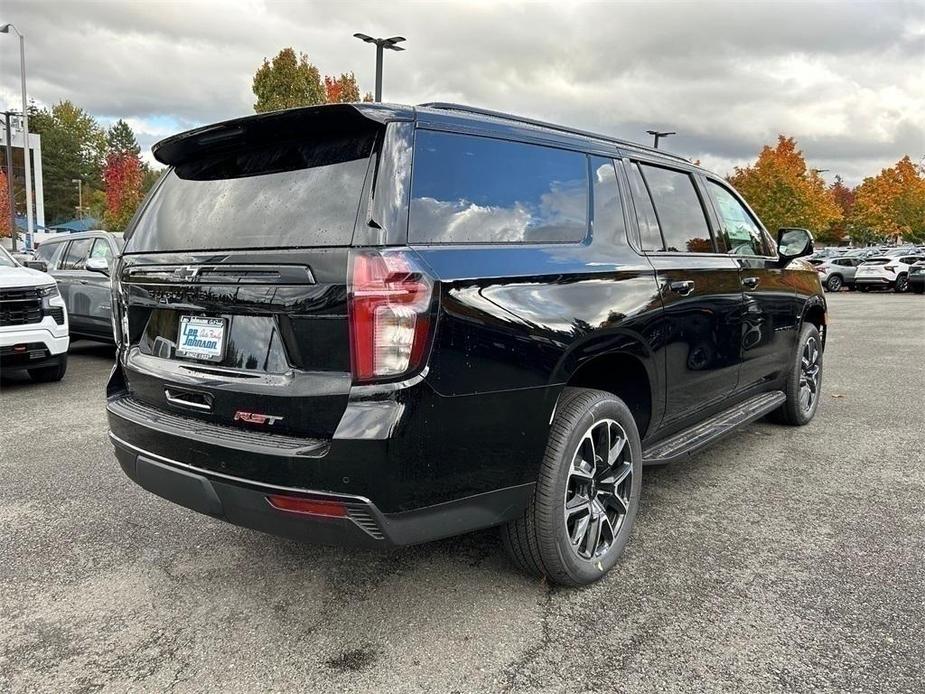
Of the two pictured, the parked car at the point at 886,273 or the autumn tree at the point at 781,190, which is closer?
the parked car at the point at 886,273

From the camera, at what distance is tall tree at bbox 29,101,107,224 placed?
7612cm

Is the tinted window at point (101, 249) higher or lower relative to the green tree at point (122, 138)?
lower

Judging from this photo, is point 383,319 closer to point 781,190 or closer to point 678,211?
point 678,211

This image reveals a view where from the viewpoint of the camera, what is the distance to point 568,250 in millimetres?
2834

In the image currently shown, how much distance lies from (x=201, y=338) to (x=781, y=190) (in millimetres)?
38929

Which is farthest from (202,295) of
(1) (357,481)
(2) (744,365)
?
(2) (744,365)

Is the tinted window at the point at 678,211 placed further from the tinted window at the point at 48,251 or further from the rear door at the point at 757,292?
the tinted window at the point at 48,251

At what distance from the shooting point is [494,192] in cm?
264

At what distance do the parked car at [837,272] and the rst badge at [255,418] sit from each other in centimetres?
3015

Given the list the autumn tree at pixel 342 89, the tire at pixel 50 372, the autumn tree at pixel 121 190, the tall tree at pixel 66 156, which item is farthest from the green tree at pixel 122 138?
the tire at pixel 50 372

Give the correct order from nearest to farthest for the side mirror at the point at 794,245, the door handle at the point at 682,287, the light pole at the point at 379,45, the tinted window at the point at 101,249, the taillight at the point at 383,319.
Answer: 1. the taillight at the point at 383,319
2. the door handle at the point at 682,287
3. the side mirror at the point at 794,245
4. the tinted window at the point at 101,249
5. the light pole at the point at 379,45

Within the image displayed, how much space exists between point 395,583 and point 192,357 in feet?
4.01

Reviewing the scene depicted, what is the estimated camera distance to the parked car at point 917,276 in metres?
26.3

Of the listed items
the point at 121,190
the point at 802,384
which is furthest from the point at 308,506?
the point at 121,190
